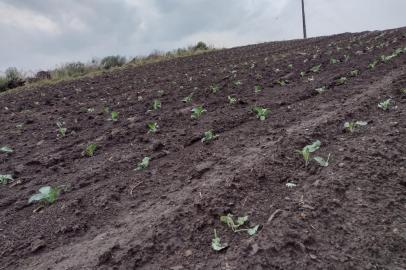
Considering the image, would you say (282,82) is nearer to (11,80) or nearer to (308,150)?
(308,150)

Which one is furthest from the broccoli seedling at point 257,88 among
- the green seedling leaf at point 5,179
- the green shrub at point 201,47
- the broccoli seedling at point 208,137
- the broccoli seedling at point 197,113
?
the green shrub at point 201,47

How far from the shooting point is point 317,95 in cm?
587

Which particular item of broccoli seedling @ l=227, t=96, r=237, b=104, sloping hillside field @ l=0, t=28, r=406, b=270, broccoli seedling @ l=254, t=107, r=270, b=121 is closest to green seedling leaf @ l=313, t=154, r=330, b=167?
sloping hillside field @ l=0, t=28, r=406, b=270

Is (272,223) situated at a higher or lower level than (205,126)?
lower

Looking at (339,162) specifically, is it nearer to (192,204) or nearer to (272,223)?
(272,223)

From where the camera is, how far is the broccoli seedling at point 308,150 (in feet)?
11.0

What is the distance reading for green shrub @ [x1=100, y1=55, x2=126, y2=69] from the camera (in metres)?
18.6

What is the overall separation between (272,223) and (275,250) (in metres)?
0.27

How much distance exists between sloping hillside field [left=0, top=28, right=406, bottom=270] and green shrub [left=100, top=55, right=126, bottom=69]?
12.6 metres

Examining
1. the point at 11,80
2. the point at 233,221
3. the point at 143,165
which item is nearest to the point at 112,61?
the point at 11,80

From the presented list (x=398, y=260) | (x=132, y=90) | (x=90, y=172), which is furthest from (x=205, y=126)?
(x=132, y=90)

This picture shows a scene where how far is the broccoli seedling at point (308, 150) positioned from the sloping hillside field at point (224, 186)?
0.02 meters

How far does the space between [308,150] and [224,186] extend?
0.82m

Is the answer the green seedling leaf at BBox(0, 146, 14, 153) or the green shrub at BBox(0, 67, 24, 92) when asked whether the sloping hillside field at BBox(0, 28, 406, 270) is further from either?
the green shrub at BBox(0, 67, 24, 92)
